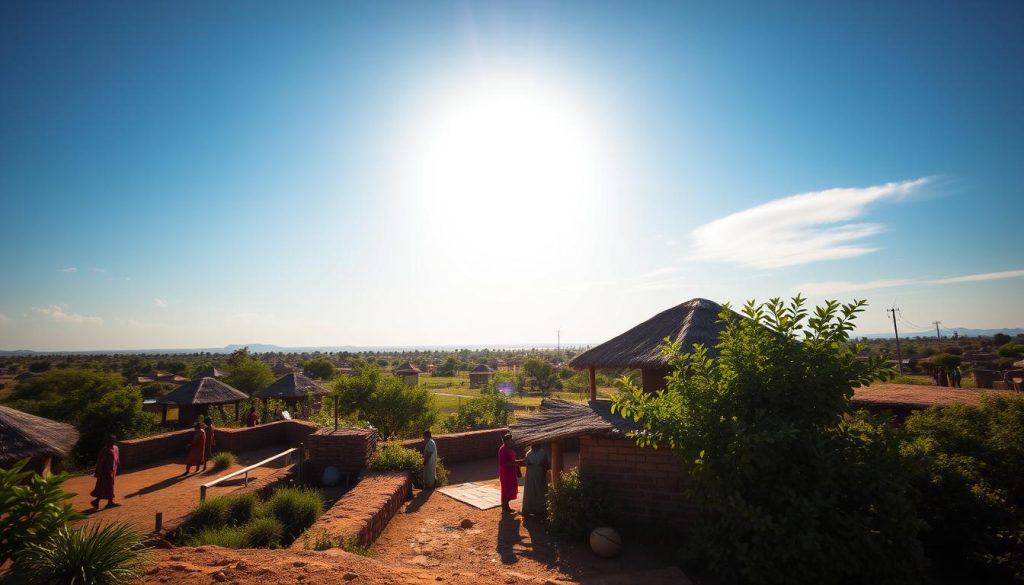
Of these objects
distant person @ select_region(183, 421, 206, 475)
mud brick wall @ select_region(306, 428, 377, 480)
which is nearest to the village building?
distant person @ select_region(183, 421, 206, 475)

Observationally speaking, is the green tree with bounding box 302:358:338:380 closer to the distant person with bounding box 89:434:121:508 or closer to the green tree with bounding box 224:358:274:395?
the green tree with bounding box 224:358:274:395

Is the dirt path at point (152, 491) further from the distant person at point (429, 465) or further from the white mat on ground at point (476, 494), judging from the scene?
the white mat on ground at point (476, 494)

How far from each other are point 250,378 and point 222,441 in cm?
1834

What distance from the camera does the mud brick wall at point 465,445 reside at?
44.4 ft

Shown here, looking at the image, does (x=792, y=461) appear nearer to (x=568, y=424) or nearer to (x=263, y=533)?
(x=568, y=424)


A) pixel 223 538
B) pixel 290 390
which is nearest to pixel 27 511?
pixel 223 538

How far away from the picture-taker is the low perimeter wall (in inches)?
515

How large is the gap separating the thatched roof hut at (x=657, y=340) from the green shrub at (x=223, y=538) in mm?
9058

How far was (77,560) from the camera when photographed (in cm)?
424

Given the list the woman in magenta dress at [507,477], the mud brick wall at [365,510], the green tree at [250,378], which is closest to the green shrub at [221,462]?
the mud brick wall at [365,510]

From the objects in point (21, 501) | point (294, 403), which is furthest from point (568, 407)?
point (294, 403)

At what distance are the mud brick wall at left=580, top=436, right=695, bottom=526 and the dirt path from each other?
7.49 metres

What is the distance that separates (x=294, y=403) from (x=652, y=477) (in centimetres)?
2205

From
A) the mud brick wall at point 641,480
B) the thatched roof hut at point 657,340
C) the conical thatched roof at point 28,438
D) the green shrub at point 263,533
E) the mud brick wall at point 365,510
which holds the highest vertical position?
the thatched roof hut at point 657,340
